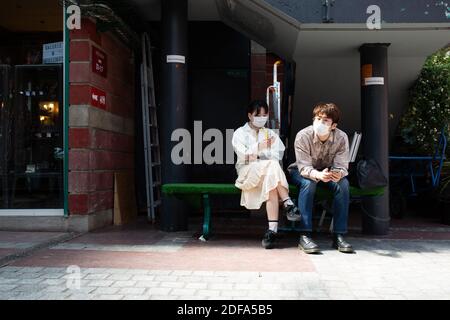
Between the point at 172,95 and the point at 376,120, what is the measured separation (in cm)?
262

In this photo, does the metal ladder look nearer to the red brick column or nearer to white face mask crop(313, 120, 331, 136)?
the red brick column

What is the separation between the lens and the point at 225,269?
4.04 metres

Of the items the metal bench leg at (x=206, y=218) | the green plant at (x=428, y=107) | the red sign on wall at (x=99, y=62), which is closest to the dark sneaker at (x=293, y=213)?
the metal bench leg at (x=206, y=218)

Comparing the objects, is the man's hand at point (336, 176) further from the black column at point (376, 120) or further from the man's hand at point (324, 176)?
the black column at point (376, 120)

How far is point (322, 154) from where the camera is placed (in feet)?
16.6

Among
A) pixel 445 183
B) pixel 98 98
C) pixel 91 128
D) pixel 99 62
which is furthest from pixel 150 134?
pixel 445 183

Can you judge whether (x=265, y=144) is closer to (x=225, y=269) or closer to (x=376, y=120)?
(x=376, y=120)

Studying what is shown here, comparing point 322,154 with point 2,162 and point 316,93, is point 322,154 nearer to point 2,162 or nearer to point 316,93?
point 316,93

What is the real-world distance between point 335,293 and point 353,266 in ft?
3.15

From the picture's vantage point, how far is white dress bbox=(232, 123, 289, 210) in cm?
496

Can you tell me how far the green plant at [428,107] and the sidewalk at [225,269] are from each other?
7.80ft

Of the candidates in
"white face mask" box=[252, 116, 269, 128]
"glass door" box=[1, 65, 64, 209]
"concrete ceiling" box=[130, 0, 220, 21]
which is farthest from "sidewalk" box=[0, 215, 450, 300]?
"concrete ceiling" box=[130, 0, 220, 21]

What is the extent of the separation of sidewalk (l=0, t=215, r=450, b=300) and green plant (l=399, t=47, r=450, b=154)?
238cm

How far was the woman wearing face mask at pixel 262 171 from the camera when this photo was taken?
4949 mm
